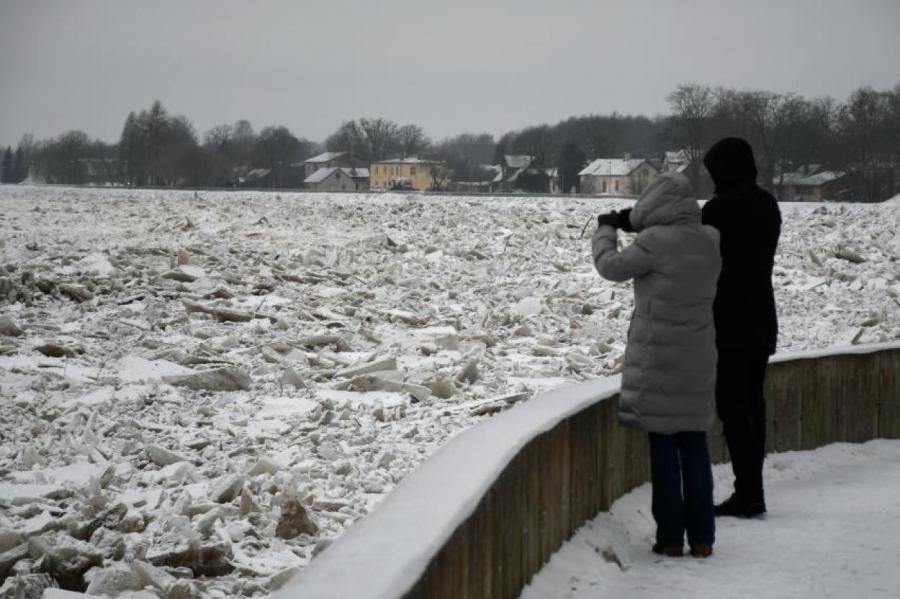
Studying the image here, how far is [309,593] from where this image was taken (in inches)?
110

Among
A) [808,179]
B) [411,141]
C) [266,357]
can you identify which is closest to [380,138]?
[411,141]

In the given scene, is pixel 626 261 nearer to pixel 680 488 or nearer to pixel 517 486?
pixel 680 488

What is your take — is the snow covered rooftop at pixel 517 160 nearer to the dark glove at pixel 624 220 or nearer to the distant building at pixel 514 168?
the distant building at pixel 514 168

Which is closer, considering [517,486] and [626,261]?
[517,486]

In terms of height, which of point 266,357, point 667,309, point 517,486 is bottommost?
point 266,357

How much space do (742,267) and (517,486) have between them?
2179 mm

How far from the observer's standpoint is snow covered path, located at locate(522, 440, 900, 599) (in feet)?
17.1

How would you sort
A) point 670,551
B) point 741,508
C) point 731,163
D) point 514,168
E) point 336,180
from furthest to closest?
point 514,168 < point 336,180 < point 741,508 < point 731,163 < point 670,551

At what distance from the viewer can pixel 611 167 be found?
85.9 m

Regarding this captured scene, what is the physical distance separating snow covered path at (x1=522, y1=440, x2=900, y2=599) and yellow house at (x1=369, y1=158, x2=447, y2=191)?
7829cm

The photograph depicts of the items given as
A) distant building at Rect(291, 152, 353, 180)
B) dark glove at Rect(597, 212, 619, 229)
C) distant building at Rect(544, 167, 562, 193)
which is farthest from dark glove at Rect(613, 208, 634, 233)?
distant building at Rect(291, 152, 353, 180)

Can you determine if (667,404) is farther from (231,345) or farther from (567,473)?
(231,345)

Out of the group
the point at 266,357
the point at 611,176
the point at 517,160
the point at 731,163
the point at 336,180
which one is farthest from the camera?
the point at 517,160

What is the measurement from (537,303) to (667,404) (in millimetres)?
10253
